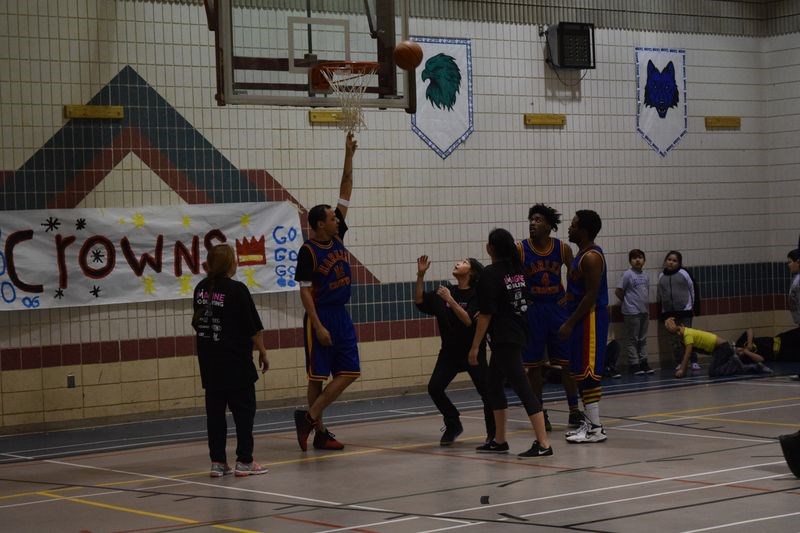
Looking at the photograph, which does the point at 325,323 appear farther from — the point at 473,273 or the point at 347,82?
the point at 347,82

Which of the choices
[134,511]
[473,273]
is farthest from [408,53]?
[134,511]

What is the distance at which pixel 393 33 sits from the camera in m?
14.5

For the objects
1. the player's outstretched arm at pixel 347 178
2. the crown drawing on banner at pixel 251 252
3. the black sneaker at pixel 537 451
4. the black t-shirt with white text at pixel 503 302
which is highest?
the player's outstretched arm at pixel 347 178

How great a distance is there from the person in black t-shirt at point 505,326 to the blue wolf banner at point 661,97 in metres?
9.35

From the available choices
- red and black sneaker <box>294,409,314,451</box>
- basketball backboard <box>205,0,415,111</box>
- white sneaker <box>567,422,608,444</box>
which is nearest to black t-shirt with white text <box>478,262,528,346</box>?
white sneaker <box>567,422,608,444</box>

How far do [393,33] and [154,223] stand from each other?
393 cm

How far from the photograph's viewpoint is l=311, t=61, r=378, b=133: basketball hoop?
44.7 feet

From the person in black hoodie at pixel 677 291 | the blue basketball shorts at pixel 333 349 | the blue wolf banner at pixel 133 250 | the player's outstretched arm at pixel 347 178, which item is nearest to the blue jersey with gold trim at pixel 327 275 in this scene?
the blue basketball shorts at pixel 333 349

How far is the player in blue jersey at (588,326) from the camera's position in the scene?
38.8 ft

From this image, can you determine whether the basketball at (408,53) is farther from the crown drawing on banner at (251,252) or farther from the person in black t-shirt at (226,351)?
the person in black t-shirt at (226,351)

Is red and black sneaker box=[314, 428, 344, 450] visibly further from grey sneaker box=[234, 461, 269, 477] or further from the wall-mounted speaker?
the wall-mounted speaker

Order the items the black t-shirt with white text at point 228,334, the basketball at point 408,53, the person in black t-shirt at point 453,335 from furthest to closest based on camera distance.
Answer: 1. the basketball at point 408,53
2. the person in black t-shirt at point 453,335
3. the black t-shirt with white text at point 228,334

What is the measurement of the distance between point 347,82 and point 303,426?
13.4 feet

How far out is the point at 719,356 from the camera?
59.6 ft
